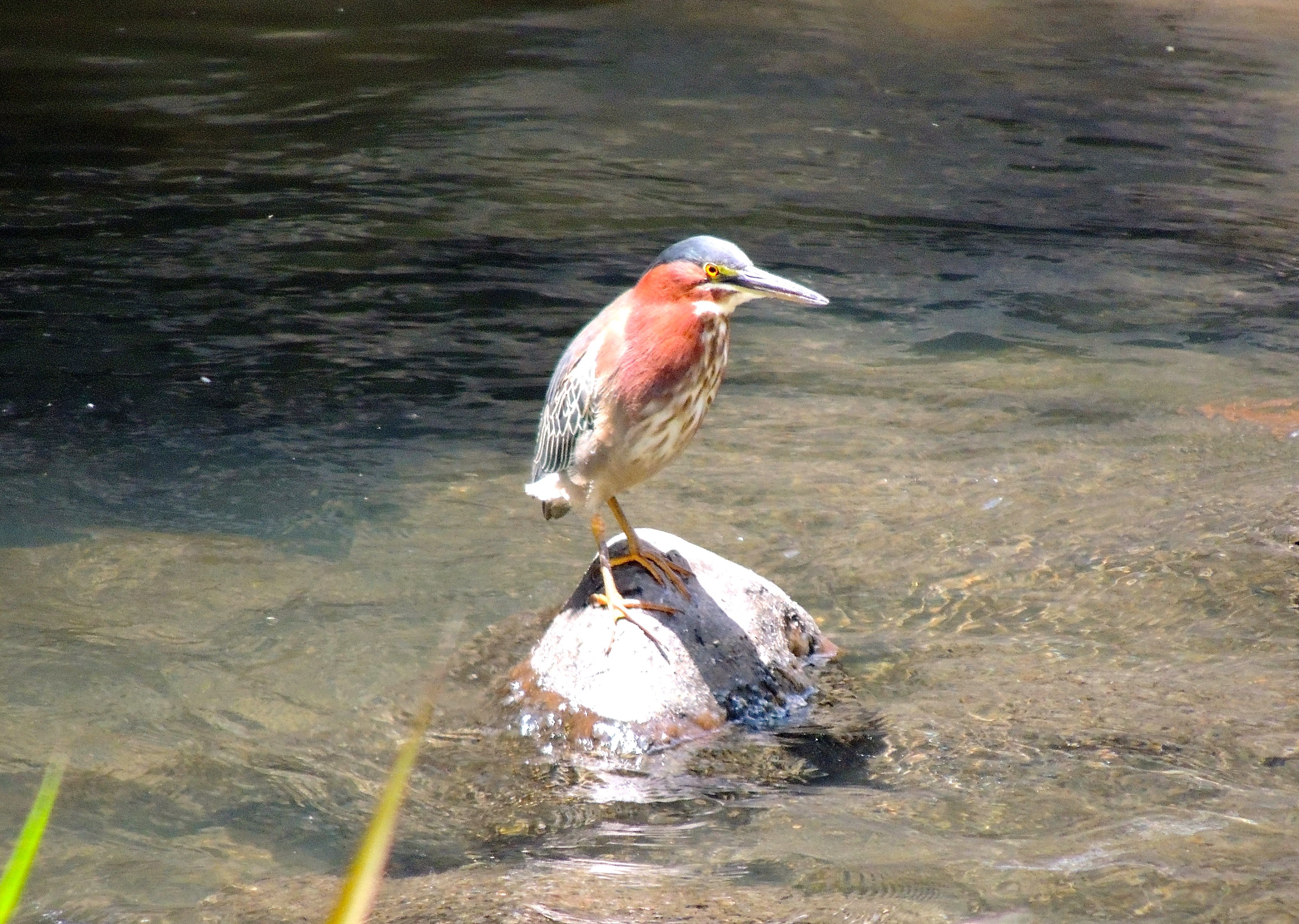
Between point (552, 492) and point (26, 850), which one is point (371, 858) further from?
point (552, 492)

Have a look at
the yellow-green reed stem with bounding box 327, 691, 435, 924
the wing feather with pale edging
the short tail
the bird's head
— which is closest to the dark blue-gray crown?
the bird's head

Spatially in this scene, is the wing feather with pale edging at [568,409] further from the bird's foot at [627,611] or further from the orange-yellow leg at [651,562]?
the bird's foot at [627,611]

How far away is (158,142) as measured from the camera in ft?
36.9

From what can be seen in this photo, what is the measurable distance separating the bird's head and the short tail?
2.67 ft

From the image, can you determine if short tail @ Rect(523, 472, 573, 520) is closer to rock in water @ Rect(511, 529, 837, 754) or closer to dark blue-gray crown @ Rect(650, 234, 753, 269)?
rock in water @ Rect(511, 529, 837, 754)

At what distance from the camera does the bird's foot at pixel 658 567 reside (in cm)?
437

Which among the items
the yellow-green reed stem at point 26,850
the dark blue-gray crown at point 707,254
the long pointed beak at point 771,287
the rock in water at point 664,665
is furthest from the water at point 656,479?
the yellow-green reed stem at point 26,850

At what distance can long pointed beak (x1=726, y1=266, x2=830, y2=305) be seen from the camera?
3775 mm

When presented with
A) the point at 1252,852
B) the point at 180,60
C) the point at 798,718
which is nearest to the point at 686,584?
the point at 798,718

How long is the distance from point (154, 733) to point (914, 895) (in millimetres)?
2457

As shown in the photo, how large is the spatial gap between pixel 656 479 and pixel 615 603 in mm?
2207

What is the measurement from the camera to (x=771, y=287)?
3791mm

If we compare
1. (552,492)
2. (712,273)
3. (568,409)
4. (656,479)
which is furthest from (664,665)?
(656,479)

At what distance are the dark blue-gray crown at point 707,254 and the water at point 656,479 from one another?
152 cm
